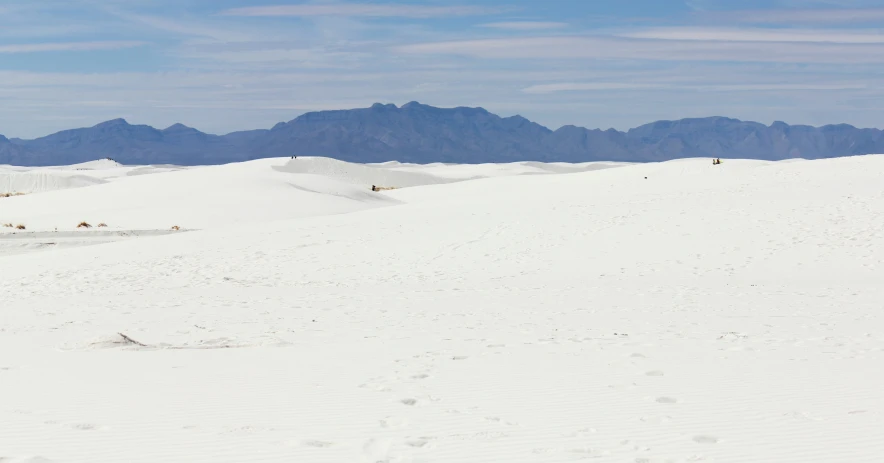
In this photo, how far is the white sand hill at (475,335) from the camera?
6.61 metres

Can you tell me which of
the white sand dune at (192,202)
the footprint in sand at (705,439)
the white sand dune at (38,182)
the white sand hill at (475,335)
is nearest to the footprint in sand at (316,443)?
the white sand hill at (475,335)

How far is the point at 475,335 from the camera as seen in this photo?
1172cm

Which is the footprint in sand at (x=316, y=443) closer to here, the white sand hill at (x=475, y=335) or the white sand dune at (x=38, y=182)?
the white sand hill at (x=475, y=335)

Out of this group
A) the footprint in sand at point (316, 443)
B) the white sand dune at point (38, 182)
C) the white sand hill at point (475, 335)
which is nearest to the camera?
the footprint in sand at point (316, 443)

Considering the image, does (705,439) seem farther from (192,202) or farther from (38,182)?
(38,182)

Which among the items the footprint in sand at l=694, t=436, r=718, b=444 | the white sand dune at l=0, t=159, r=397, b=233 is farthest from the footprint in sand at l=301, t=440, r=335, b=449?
the white sand dune at l=0, t=159, r=397, b=233

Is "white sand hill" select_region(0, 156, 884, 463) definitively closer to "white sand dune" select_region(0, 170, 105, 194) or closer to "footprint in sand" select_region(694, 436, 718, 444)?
"footprint in sand" select_region(694, 436, 718, 444)

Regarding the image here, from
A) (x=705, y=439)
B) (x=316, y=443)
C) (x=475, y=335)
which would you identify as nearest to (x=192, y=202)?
(x=475, y=335)

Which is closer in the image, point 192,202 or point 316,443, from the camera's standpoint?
point 316,443

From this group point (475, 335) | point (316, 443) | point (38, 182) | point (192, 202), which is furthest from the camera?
point (38, 182)

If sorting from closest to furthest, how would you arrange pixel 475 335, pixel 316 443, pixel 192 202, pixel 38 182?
pixel 316 443 → pixel 475 335 → pixel 192 202 → pixel 38 182

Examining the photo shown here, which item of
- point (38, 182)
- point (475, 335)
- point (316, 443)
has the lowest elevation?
point (38, 182)

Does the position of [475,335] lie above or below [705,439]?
below

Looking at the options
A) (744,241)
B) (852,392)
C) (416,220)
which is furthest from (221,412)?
(416,220)
